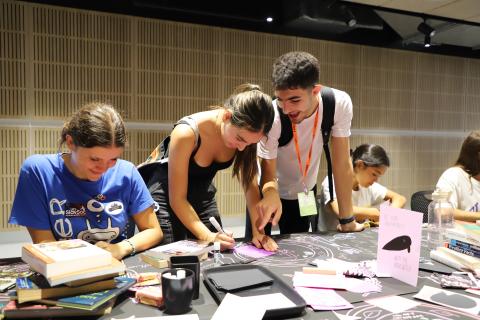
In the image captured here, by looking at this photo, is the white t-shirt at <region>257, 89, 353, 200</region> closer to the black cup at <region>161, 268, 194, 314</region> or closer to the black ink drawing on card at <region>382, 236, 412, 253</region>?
the black ink drawing on card at <region>382, 236, 412, 253</region>

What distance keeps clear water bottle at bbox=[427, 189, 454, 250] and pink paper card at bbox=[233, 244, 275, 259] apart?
29.3 inches

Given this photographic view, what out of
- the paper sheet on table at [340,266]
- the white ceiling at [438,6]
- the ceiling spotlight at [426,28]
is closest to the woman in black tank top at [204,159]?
the paper sheet on table at [340,266]

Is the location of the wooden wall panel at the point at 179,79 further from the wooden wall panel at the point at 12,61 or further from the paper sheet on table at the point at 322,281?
the paper sheet on table at the point at 322,281

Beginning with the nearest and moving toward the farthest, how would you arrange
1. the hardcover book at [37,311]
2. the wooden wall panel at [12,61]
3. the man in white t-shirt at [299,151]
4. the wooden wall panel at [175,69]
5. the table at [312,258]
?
the hardcover book at [37,311] < the table at [312,258] < the man in white t-shirt at [299,151] < the wooden wall panel at [12,61] < the wooden wall panel at [175,69]

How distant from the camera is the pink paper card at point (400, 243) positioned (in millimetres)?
1238

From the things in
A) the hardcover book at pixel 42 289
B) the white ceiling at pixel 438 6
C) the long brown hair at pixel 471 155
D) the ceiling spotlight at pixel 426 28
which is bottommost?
the hardcover book at pixel 42 289

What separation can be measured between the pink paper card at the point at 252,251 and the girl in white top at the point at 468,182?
Answer: 158 cm

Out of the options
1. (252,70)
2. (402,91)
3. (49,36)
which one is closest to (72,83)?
(49,36)

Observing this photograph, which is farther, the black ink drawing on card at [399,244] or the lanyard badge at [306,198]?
the lanyard badge at [306,198]

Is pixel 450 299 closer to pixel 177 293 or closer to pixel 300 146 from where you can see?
pixel 177 293

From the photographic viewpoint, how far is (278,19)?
461 cm

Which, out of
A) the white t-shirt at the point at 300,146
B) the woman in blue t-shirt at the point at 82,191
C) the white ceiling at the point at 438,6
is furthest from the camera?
the white ceiling at the point at 438,6

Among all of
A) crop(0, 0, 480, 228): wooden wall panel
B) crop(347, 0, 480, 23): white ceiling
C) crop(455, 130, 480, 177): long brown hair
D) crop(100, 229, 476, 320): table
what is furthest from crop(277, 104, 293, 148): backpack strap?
crop(347, 0, 480, 23): white ceiling

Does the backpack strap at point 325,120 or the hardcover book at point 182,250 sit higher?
the backpack strap at point 325,120
